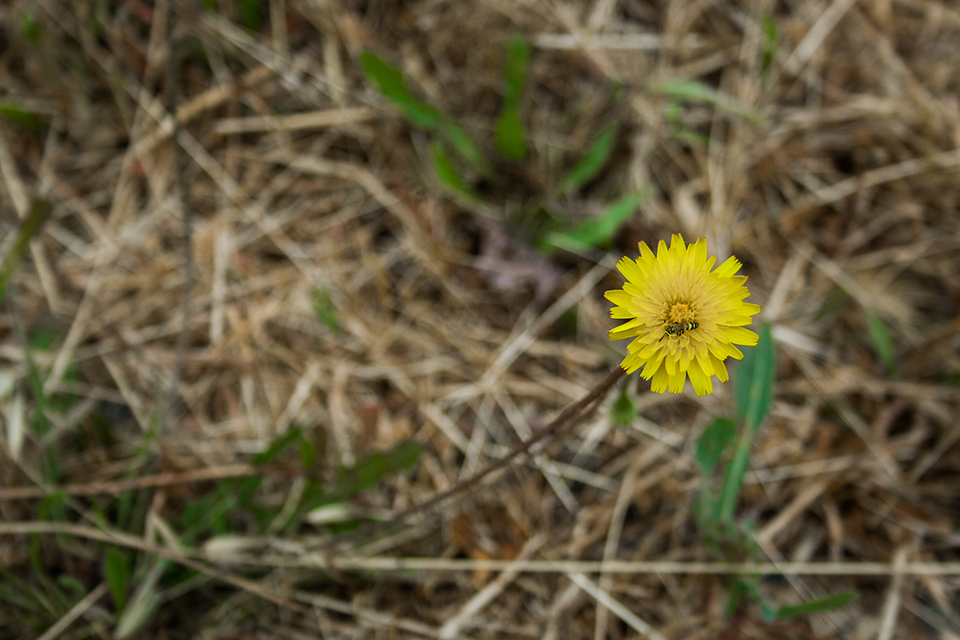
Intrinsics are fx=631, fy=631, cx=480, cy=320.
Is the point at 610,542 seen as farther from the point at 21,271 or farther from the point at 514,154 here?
the point at 21,271

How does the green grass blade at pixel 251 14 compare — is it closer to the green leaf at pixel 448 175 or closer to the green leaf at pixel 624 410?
the green leaf at pixel 448 175

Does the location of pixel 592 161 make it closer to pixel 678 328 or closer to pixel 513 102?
pixel 513 102

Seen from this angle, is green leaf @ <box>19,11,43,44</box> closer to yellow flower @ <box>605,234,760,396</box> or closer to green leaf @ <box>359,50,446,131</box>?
green leaf @ <box>359,50,446,131</box>

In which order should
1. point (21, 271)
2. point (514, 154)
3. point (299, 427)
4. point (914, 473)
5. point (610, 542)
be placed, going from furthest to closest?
point (514, 154), point (21, 271), point (914, 473), point (610, 542), point (299, 427)

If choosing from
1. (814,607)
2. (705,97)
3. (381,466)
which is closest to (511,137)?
(705,97)

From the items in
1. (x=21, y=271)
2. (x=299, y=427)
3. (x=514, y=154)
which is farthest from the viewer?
(x=514, y=154)

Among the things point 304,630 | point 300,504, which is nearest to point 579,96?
point 300,504


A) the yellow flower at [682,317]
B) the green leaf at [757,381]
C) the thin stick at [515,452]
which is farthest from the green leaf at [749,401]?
the yellow flower at [682,317]

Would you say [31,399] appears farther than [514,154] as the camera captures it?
No
